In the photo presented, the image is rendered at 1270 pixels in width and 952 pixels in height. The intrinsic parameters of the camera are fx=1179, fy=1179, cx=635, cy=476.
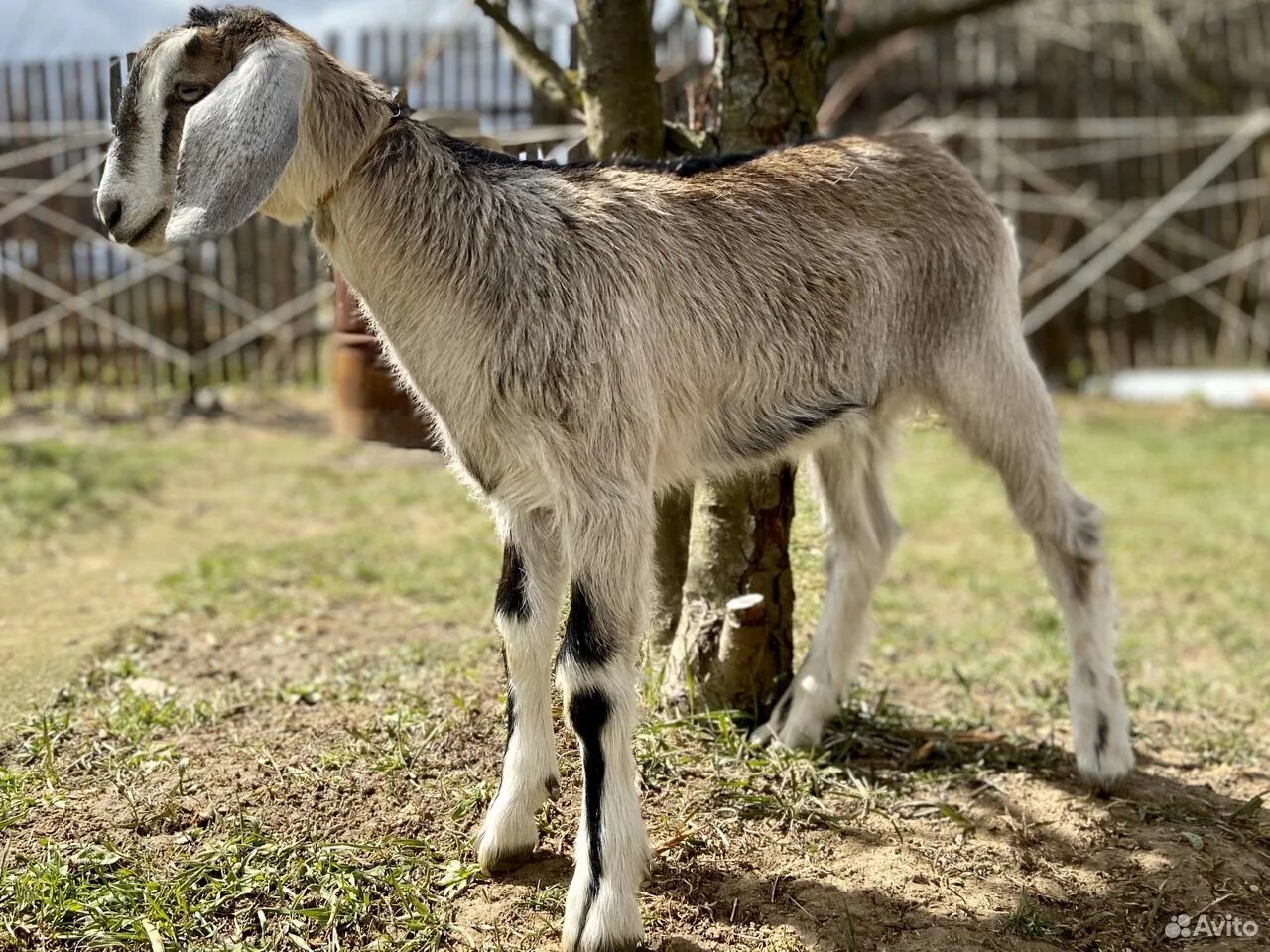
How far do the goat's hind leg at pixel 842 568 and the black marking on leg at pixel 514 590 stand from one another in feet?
3.46

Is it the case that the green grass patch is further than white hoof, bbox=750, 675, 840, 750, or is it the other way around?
white hoof, bbox=750, 675, 840, 750

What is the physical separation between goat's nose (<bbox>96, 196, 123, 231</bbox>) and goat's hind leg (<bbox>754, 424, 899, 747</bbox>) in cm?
214

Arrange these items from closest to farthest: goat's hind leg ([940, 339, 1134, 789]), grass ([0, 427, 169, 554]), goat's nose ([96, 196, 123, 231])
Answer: goat's nose ([96, 196, 123, 231]) → goat's hind leg ([940, 339, 1134, 789]) → grass ([0, 427, 169, 554])

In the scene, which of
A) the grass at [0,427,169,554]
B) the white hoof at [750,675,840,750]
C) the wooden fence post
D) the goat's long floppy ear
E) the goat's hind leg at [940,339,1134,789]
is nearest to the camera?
the goat's long floppy ear

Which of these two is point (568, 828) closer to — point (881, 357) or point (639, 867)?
point (639, 867)

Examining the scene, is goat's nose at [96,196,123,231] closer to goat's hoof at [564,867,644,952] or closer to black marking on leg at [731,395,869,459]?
black marking on leg at [731,395,869,459]

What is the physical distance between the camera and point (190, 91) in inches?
104

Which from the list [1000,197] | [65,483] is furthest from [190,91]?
[1000,197]

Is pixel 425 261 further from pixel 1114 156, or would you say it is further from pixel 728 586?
pixel 1114 156

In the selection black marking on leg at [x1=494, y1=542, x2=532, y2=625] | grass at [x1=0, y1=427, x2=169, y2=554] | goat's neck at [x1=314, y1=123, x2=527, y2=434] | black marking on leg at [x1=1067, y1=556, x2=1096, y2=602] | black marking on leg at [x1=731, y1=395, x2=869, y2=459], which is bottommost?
grass at [x1=0, y1=427, x2=169, y2=554]

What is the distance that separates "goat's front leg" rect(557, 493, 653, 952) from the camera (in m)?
2.72

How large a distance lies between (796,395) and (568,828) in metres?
1.32

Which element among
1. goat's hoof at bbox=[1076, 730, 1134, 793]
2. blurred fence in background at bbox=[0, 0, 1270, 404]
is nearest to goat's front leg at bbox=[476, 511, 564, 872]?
goat's hoof at bbox=[1076, 730, 1134, 793]

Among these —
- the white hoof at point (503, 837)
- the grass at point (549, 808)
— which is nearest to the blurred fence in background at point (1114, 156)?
the grass at point (549, 808)
